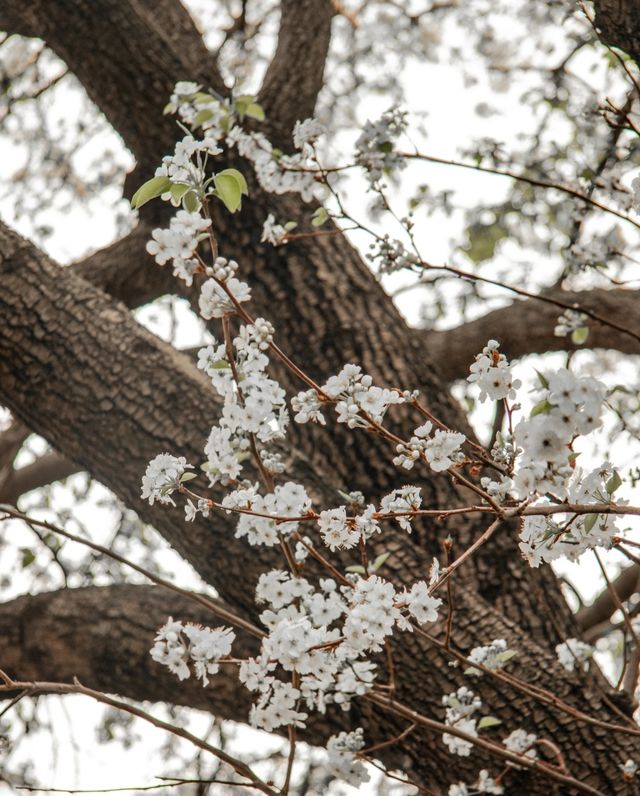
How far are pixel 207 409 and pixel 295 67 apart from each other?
4.26 feet

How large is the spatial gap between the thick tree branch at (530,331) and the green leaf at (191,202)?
6.33ft

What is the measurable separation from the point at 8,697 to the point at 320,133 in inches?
75.7

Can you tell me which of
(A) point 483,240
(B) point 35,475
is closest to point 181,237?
(B) point 35,475

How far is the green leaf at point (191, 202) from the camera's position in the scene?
3.67ft

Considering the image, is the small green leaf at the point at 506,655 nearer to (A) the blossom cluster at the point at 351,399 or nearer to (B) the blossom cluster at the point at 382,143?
(A) the blossom cluster at the point at 351,399

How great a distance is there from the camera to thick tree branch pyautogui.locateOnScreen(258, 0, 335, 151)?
2.60 m

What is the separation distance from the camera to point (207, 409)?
2037 mm

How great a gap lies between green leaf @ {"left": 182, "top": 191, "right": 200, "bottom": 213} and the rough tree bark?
0.92 meters

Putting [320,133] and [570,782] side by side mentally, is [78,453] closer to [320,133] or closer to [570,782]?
[320,133]

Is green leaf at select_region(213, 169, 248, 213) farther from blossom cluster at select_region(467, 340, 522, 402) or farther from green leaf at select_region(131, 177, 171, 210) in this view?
blossom cluster at select_region(467, 340, 522, 402)

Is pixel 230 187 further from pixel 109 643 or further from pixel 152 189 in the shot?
pixel 109 643

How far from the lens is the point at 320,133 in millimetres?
1760

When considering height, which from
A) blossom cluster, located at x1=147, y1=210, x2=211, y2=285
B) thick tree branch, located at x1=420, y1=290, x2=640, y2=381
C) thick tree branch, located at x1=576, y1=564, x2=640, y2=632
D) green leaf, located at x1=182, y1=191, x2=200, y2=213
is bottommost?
blossom cluster, located at x1=147, y1=210, x2=211, y2=285

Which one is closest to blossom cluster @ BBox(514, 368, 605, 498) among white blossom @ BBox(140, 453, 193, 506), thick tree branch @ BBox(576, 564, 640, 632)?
white blossom @ BBox(140, 453, 193, 506)
